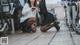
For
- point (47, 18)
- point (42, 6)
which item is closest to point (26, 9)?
point (42, 6)

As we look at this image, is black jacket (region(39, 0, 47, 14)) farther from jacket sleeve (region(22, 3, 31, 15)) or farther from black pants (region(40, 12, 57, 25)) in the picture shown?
jacket sleeve (region(22, 3, 31, 15))

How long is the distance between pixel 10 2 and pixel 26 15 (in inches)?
38.5

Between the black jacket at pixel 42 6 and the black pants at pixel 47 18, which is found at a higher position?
the black jacket at pixel 42 6

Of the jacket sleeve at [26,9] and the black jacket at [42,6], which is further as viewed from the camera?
the jacket sleeve at [26,9]

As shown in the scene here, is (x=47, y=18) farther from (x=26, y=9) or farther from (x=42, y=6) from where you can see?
(x=26, y=9)

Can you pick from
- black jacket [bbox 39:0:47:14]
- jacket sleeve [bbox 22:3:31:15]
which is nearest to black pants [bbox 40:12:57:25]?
black jacket [bbox 39:0:47:14]

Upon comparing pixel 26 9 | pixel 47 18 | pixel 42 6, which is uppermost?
pixel 42 6

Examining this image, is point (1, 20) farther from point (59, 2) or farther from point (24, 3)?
point (59, 2)

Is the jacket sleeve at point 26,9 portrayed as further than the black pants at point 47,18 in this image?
Yes

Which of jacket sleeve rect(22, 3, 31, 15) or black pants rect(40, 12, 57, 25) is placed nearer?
black pants rect(40, 12, 57, 25)

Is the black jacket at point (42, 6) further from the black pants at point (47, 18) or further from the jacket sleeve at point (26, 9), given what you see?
the jacket sleeve at point (26, 9)

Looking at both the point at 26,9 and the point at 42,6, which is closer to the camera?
the point at 42,6

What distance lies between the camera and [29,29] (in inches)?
433

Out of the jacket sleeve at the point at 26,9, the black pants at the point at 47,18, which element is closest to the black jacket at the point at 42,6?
the black pants at the point at 47,18
